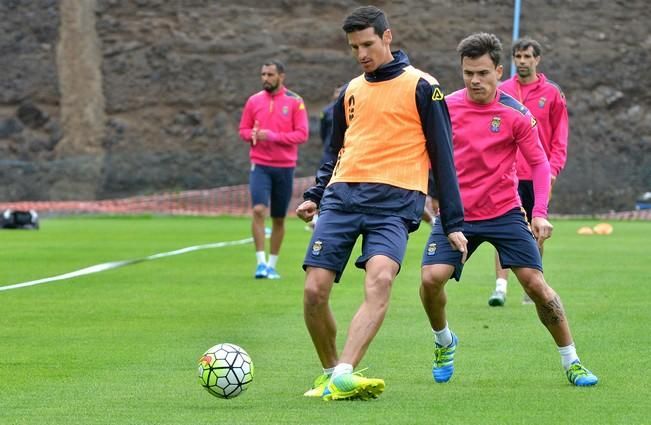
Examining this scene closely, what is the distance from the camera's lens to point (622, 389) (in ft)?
23.8

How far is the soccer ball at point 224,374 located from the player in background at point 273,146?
8316 millimetres

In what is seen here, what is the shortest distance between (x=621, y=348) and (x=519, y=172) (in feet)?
9.50

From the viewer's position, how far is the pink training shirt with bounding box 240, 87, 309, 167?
15.7 metres

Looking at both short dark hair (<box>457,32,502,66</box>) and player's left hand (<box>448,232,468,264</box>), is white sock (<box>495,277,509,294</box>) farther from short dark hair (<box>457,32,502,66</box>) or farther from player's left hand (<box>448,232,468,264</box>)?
player's left hand (<box>448,232,468,264</box>)

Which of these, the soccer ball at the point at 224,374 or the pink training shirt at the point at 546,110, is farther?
the pink training shirt at the point at 546,110

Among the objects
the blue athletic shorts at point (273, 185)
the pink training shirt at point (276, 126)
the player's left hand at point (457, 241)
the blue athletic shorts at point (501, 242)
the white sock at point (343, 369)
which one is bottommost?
the blue athletic shorts at point (273, 185)

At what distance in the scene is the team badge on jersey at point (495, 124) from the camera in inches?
312

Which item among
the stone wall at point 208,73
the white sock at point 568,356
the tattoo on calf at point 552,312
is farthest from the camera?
the stone wall at point 208,73

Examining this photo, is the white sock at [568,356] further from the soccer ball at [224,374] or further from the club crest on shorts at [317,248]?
the soccer ball at [224,374]

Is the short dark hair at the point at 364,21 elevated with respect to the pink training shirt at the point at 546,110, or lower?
elevated

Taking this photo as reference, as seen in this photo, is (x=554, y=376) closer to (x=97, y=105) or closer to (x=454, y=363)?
(x=454, y=363)

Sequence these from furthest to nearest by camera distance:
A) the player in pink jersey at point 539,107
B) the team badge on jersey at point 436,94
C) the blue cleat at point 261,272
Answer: the blue cleat at point 261,272
the player in pink jersey at point 539,107
the team badge on jersey at point 436,94

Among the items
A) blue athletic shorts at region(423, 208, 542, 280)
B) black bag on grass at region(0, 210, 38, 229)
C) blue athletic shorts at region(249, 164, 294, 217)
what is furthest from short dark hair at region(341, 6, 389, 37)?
black bag on grass at region(0, 210, 38, 229)

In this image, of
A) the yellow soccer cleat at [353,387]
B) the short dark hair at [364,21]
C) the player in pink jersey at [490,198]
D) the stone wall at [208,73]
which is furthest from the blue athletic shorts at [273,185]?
the stone wall at [208,73]
